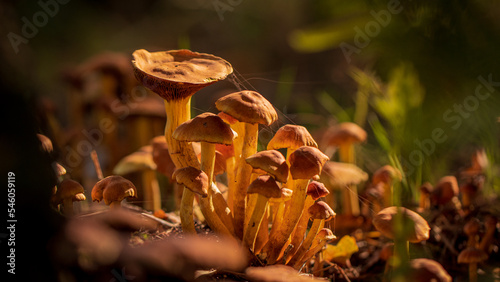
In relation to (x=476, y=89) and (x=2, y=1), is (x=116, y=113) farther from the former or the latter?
(x=476, y=89)

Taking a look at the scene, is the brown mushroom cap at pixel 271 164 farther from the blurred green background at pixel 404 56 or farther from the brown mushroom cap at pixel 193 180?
the blurred green background at pixel 404 56

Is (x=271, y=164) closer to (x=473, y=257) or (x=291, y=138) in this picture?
(x=291, y=138)

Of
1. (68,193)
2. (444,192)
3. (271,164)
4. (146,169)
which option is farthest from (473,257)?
(146,169)

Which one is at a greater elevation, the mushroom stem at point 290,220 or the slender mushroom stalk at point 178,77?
the slender mushroom stalk at point 178,77

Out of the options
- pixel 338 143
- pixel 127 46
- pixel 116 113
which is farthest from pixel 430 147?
pixel 127 46

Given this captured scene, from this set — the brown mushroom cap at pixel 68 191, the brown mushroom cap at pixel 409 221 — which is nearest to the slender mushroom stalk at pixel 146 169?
the brown mushroom cap at pixel 68 191

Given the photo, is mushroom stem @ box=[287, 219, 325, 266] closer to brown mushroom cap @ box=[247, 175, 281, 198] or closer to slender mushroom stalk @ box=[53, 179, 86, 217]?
brown mushroom cap @ box=[247, 175, 281, 198]
